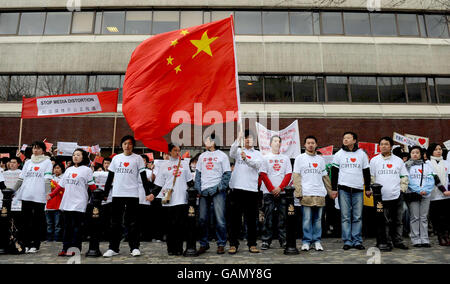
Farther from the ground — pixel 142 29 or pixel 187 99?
pixel 142 29

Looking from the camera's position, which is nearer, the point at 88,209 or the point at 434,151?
the point at 88,209

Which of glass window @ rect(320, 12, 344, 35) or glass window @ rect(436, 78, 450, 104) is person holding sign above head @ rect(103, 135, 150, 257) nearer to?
glass window @ rect(320, 12, 344, 35)

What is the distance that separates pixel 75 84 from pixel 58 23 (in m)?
3.81

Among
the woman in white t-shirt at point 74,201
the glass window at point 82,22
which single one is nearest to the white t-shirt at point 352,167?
the woman in white t-shirt at point 74,201

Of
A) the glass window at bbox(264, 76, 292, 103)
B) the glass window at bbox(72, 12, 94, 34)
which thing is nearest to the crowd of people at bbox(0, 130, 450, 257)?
the glass window at bbox(264, 76, 292, 103)

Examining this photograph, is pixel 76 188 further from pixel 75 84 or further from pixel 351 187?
pixel 75 84

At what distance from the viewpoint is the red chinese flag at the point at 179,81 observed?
537 centimetres

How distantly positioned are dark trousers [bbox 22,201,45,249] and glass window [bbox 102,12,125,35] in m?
13.3

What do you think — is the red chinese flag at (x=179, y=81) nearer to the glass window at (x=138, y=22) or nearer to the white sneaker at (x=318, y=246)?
the white sneaker at (x=318, y=246)

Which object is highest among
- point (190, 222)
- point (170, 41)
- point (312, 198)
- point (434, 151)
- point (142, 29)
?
point (142, 29)
